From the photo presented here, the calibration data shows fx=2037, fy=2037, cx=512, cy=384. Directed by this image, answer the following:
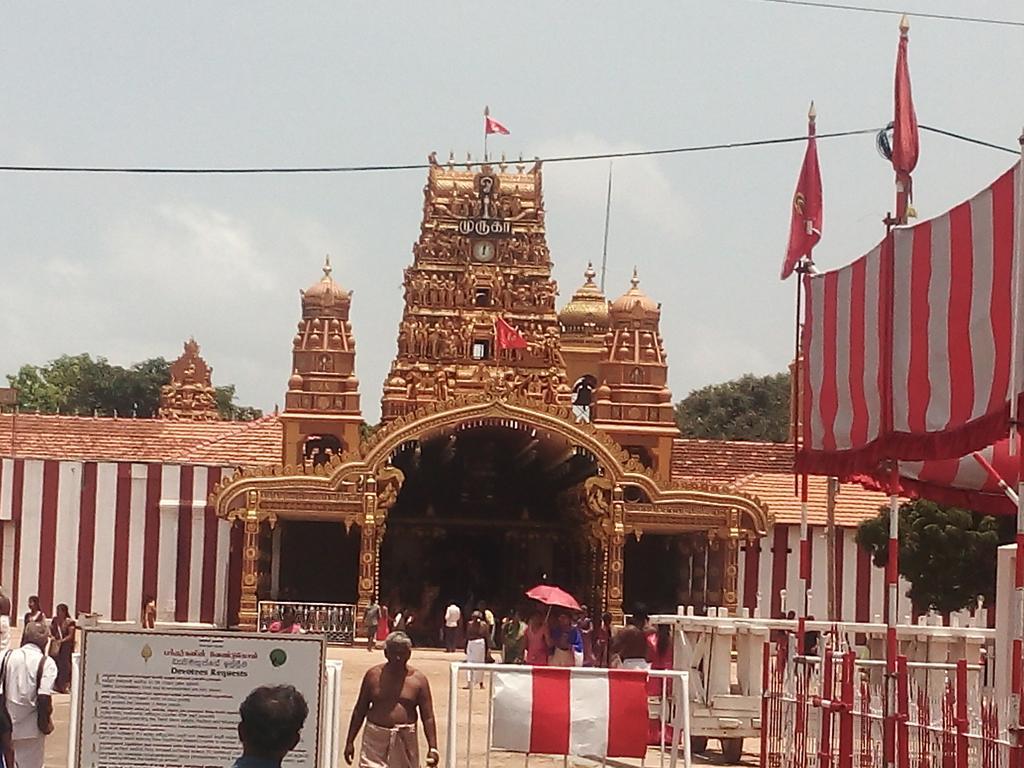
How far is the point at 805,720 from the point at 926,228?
340 cm

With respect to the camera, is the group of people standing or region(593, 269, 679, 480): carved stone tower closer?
the group of people standing

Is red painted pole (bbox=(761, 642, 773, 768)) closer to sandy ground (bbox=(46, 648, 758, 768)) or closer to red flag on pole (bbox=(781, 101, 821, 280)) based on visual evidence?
sandy ground (bbox=(46, 648, 758, 768))

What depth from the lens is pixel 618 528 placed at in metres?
36.5

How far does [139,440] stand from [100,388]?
52.9 m

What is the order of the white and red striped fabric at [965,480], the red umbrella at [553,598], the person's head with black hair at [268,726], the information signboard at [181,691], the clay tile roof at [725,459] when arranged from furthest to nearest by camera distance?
the clay tile roof at [725,459], the red umbrella at [553,598], the white and red striped fabric at [965,480], the information signboard at [181,691], the person's head with black hair at [268,726]

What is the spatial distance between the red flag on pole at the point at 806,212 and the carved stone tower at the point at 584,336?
3731 cm

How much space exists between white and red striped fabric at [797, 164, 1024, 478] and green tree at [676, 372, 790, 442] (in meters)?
71.1

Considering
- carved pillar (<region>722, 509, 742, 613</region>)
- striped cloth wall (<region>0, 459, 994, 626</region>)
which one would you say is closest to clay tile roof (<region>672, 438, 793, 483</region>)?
striped cloth wall (<region>0, 459, 994, 626</region>)

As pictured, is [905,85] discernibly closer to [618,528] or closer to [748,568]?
[618,528]

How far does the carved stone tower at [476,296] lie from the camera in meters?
42.4

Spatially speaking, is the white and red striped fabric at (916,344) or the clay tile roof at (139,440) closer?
Answer: the white and red striped fabric at (916,344)

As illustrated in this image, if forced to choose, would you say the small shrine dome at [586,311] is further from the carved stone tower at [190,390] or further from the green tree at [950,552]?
the green tree at [950,552]

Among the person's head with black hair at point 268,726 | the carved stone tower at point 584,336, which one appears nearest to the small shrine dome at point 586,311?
the carved stone tower at point 584,336

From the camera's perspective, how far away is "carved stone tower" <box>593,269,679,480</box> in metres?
41.0
